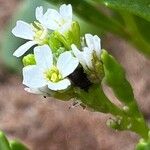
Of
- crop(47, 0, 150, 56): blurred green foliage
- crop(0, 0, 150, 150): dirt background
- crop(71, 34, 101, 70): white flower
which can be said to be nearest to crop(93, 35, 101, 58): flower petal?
crop(71, 34, 101, 70): white flower

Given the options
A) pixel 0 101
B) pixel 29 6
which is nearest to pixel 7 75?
pixel 0 101

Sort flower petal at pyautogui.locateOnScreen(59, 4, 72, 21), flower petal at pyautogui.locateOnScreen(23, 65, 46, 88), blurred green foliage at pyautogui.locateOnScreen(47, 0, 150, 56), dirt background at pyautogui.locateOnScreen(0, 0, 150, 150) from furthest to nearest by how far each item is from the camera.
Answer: dirt background at pyautogui.locateOnScreen(0, 0, 150, 150) < blurred green foliage at pyautogui.locateOnScreen(47, 0, 150, 56) < flower petal at pyautogui.locateOnScreen(59, 4, 72, 21) < flower petal at pyautogui.locateOnScreen(23, 65, 46, 88)

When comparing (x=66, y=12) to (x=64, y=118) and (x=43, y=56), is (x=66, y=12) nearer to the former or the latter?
(x=43, y=56)

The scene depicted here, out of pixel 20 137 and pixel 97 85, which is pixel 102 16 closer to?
pixel 97 85

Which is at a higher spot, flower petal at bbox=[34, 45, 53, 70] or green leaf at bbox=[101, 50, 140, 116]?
flower petal at bbox=[34, 45, 53, 70]

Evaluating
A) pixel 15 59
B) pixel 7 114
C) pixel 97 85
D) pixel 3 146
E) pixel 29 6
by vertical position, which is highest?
pixel 97 85

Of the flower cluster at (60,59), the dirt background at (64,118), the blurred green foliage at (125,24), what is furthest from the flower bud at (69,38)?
the dirt background at (64,118)

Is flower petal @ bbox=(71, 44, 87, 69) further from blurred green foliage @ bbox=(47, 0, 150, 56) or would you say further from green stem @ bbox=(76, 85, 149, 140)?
blurred green foliage @ bbox=(47, 0, 150, 56)
